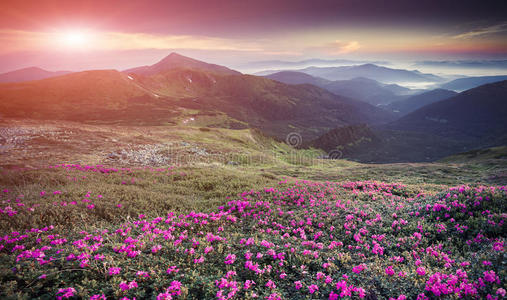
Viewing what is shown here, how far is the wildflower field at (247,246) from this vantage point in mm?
5871

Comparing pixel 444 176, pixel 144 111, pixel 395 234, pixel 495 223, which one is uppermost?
pixel 144 111

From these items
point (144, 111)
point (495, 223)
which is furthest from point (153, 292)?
point (144, 111)

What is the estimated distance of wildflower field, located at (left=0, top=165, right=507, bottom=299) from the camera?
19.3 feet

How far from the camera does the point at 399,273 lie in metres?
6.46

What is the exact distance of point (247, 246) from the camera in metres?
8.32

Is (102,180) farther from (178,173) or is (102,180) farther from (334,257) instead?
(334,257)

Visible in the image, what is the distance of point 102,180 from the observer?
17266 mm

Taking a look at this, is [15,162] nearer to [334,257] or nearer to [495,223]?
[334,257]

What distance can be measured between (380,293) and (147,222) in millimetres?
9288

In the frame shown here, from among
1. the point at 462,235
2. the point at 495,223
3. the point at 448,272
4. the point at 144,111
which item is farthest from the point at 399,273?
the point at 144,111

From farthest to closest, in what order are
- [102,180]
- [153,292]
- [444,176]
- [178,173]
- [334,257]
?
[444,176] < [178,173] < [102,180] < [334,257] < [153,292]

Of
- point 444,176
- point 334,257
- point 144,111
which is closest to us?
point 334,257

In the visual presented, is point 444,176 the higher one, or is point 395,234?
point 395,234

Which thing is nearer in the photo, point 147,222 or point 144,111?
point 147,222
